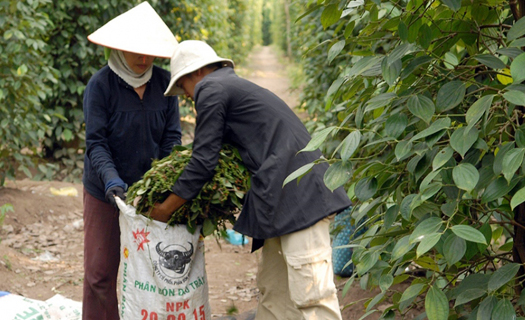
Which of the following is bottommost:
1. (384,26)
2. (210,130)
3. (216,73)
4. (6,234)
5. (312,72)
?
(6,234)

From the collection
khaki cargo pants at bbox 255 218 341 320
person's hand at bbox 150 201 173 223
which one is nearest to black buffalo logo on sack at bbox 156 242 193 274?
person's hand at bbox 150 201 173 223

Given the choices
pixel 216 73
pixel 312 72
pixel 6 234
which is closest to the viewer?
pixel 216 73

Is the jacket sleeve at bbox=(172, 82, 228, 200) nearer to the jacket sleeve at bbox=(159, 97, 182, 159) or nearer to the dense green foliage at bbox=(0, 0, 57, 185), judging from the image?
the jacket sleeve at bbox=(159, 97, 182, 159)

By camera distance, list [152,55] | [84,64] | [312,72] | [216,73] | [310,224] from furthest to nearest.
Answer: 1. [84,64]
2. [312,72]
3. [152,55]
4. [216,73]
5. [310,224]

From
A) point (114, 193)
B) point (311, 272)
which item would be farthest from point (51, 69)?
point (311, 272)

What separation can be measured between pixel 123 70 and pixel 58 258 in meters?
2.61

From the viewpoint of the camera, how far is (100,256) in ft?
10.2

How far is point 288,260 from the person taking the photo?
8.44 feet

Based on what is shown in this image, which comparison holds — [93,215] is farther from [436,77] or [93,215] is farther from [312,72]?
[312,72]

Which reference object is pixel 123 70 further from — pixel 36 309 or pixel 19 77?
pixel 19 77

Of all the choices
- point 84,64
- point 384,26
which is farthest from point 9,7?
point 384,26

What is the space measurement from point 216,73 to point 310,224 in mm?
794

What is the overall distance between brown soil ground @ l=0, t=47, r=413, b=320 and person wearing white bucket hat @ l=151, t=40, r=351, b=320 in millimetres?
1235

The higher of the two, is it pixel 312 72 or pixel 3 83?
pixel 3 83
